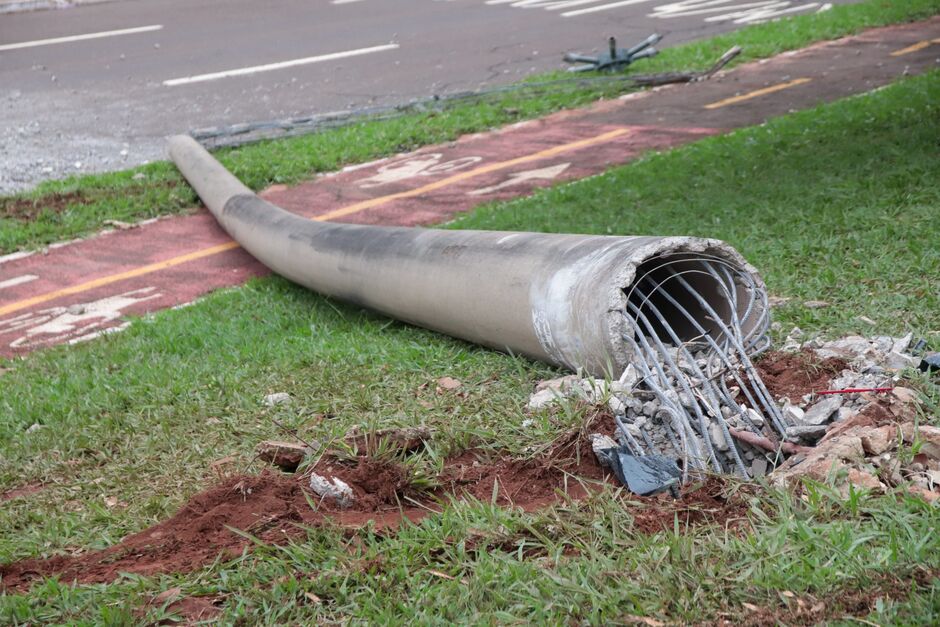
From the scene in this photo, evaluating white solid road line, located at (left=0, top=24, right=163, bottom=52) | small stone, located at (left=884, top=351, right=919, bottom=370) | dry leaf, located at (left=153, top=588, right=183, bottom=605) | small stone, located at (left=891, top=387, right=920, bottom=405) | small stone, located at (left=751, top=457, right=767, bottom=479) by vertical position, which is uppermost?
white solid road line, located at (left=0, top=24, right=163, bottom=52)

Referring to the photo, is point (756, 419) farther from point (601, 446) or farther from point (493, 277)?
point (493, 277)

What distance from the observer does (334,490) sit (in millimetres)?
3512

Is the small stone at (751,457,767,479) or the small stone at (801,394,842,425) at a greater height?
the small stone at (801,394,842,425)

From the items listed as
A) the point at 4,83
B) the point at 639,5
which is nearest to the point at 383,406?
the point at 4,83

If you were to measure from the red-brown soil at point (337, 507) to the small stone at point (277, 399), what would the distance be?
2.88ft

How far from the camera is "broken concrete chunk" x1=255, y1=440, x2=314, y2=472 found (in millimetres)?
3826

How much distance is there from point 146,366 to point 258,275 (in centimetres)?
178

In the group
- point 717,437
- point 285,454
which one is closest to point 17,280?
point 285,454

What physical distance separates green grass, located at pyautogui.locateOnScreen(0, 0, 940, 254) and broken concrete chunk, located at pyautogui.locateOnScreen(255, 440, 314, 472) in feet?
14.9

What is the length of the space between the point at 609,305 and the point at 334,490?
50.5 inches

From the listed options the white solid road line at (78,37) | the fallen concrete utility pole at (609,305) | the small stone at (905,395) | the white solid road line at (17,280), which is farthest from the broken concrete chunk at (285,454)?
the white solid road line at (78,37)

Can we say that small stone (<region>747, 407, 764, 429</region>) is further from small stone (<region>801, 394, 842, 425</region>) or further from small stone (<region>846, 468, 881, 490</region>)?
A: small stone (<region>846, 468, 881, 490</region>)

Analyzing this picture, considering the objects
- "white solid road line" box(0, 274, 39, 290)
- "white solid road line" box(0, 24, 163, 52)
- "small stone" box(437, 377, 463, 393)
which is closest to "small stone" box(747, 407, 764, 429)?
"small stone" box(437, 377, 463, 393)

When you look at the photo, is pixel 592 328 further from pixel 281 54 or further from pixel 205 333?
pixel 281 54
